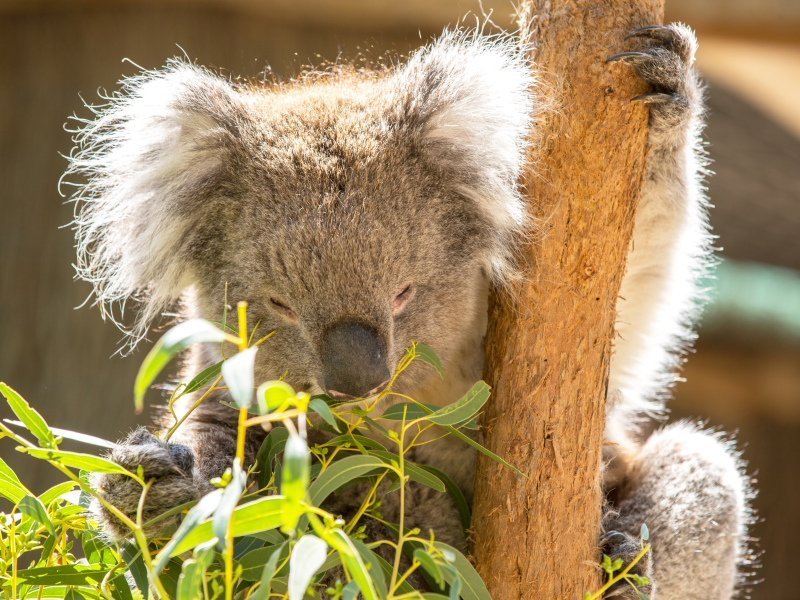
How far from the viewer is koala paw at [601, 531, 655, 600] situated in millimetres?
2295

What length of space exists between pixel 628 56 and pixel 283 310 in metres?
0.97

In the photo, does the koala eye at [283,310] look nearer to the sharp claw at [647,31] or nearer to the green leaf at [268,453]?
the green leaf at [268,453]

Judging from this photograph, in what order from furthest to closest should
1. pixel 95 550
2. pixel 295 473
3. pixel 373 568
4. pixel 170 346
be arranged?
pixel 95 550, pixel 373 568, pixel 170 346, pixel 295 473

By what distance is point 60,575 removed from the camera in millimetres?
1892

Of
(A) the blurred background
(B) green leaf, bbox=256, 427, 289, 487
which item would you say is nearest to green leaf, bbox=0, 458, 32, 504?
(B) green leaf, bbox=256, 427, 289, 487

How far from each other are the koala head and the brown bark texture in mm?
100

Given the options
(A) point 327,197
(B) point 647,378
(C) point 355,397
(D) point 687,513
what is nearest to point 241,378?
(C) point 355,397

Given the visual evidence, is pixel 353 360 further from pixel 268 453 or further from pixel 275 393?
pixel 275 393

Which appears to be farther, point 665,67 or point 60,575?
point 665,67

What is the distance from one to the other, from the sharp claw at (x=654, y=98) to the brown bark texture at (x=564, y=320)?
17mm

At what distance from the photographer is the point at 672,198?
263 centimetres

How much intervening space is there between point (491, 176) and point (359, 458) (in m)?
0.86

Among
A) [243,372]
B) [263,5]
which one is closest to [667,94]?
[243,372]

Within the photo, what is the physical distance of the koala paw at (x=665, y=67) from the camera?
2.26 metres
